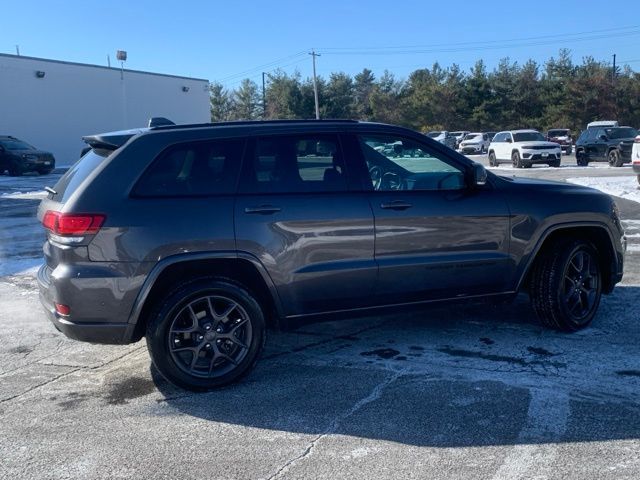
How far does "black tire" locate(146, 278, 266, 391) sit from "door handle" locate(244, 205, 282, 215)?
0.51m

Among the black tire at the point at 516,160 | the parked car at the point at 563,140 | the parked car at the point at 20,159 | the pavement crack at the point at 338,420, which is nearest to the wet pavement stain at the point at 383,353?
the pavement crack at the point at 338,420

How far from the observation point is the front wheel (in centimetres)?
2730

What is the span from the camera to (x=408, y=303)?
5.33 meters

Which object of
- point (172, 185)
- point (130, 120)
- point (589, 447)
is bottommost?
point (589, 447)

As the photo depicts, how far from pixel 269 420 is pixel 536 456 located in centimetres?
159

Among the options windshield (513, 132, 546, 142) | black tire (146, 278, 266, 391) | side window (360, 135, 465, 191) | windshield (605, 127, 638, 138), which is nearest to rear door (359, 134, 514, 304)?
side window (360, 135, 465, 191)

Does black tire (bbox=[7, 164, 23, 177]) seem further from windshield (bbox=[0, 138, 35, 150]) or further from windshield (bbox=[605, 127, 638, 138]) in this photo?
windshield (bbox=[605, 127, 638, 138])

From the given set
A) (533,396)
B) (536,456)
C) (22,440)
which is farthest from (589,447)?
(22,440)

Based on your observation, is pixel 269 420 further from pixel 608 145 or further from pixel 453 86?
pixel 453 86

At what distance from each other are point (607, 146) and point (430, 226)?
25.4 m

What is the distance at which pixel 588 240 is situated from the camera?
20.0 ft

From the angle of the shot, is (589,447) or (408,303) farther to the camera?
(408,303)

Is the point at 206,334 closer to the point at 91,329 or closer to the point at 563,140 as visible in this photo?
the point at 91,329

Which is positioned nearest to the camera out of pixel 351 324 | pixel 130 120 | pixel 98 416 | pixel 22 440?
pixel 22 440
